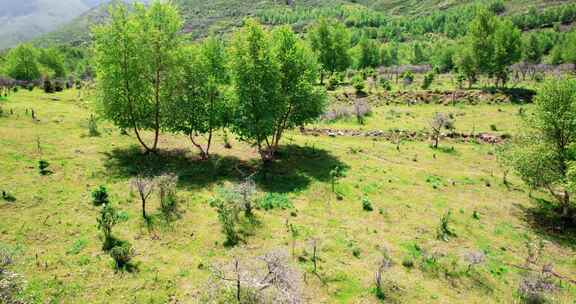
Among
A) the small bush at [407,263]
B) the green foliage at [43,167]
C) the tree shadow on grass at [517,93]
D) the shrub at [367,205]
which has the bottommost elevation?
the small bush at [407,263]

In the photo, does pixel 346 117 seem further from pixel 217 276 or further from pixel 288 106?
pixel 217 276

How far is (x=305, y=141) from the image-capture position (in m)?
39.5

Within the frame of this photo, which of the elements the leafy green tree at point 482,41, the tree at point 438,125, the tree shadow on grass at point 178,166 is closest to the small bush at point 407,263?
the tree shadow on grass at point 178,166

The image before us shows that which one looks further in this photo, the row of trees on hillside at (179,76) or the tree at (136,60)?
the row of trees on hillside at (179,76)

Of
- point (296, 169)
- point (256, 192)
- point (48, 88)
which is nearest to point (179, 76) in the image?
point (256, 192)

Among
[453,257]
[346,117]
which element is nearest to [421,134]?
[346,117]

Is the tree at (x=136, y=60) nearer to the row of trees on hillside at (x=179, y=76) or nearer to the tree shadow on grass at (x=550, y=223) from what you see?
the row of trees on hillside at (x=179, y=76)

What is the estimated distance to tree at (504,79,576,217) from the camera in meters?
24.8

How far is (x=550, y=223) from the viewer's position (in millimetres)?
24562

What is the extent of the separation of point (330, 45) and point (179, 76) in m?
51.3

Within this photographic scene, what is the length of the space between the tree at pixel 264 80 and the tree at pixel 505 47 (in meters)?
47.1

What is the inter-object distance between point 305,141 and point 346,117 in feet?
41.9

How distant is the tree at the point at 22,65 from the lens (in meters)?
74.2

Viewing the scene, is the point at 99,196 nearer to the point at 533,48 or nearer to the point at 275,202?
the point at 275,202
